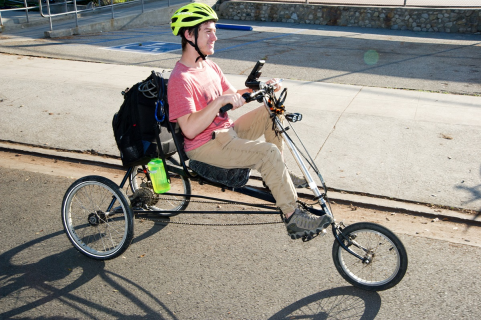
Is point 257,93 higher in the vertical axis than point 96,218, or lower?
higher

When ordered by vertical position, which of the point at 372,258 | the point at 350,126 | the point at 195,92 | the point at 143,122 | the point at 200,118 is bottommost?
the point at 350,126

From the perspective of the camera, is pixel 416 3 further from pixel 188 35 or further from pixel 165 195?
pixel 188 35

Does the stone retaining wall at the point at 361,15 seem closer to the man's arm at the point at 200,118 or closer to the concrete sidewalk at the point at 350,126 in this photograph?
the concrete sidewalk at the point at 350,126

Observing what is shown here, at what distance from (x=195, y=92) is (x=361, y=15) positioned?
1489 centimetres

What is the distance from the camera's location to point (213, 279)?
406 cm

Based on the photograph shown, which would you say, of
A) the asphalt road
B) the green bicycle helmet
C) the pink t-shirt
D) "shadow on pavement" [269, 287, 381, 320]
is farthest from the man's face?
"shadow on pavement" [269, 287, 381, 320]

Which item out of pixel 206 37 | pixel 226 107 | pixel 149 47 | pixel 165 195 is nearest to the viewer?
pixel 226 107

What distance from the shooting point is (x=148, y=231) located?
15.8 ft

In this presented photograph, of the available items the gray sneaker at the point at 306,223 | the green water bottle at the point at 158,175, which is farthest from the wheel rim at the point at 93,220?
the gray sneaker at the point at 306,223

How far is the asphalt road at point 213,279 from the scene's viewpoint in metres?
3.70

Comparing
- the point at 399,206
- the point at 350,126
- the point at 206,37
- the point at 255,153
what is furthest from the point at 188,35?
the point at 350,126

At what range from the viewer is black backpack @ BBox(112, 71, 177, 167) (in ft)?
13.1

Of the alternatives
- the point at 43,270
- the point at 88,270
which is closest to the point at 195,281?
the point at 88,270

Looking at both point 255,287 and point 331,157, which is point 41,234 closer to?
point 255,287
